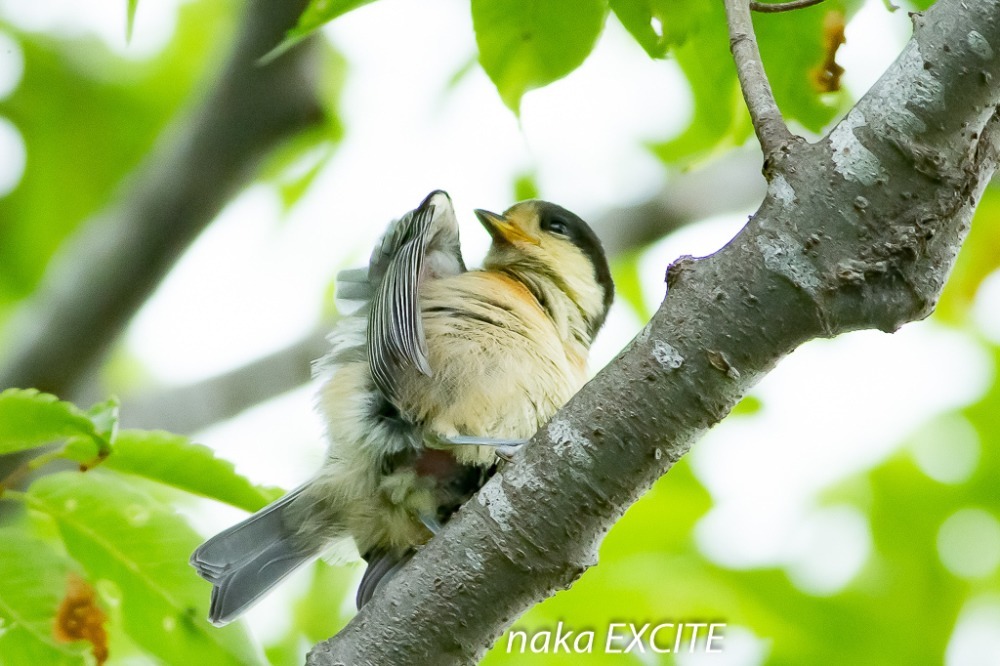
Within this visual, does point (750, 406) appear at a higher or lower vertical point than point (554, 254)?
lower

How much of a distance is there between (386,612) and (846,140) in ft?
4.08

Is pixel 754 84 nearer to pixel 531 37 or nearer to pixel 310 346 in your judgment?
pixel 531 37

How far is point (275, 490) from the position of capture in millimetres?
2670

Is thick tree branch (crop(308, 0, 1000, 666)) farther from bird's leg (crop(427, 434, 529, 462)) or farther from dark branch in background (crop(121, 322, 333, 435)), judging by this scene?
dark branch in background (crop(121, 322, 333, 435))

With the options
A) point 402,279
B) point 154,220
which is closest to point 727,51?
point 402,279

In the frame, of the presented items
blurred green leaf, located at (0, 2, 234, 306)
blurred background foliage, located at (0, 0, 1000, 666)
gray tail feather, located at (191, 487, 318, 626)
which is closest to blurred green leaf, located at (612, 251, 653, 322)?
blurred background foliage, located at (0, 0, 1000, 666)

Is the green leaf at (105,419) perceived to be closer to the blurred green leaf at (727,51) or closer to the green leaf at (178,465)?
the green leaf at (178,465)

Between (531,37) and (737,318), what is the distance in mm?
879

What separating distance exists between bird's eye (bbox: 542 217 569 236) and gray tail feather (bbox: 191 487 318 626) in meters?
1.52

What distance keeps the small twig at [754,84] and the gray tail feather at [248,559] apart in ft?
5.23

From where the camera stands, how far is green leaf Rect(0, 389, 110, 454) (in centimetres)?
210

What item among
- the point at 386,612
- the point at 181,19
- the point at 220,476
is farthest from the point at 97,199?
the point at 386,612

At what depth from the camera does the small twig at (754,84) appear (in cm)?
195

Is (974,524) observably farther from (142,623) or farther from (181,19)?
(181,19)
